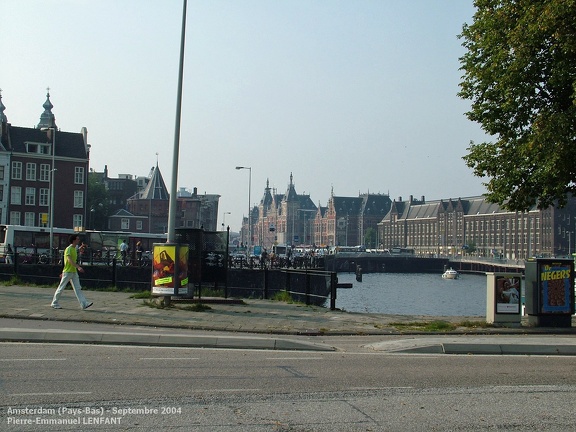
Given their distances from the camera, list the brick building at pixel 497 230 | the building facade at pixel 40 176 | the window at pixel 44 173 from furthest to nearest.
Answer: the brick building at pixel 497 230 → the window at pixel 44 173 → the building facade at pixel 40 176

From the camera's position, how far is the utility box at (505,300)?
18.7m

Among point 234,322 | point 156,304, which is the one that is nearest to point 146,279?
point 156,304

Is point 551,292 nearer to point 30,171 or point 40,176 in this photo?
point 40,176

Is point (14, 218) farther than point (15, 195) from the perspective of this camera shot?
No

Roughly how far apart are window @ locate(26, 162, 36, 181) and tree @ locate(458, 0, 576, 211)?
74545mm

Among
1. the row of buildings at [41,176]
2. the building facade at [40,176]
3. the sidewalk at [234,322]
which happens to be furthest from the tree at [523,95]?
the building facade at [40,176]

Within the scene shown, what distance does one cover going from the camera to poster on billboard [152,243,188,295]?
20125 mm

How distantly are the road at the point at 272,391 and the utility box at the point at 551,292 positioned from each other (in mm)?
5592

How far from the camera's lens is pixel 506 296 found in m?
18.8

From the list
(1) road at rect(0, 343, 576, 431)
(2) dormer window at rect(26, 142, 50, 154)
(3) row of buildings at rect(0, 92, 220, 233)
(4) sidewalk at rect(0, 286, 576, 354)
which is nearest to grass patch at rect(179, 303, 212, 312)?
(4) sidewalk at rect(0, 286, 576, 354)

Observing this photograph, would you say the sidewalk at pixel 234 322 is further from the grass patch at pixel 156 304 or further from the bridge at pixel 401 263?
the bridge at pixel 401 263

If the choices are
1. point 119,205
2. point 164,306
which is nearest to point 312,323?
point 164,306

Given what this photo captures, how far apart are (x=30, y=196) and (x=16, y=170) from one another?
3686mm

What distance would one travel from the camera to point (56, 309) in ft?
64.1
